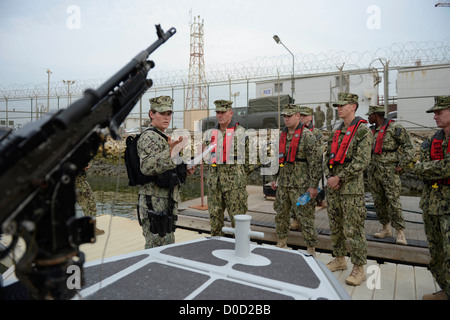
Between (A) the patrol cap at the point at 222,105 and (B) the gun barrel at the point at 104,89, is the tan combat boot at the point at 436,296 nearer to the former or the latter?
(A) the patrol cap at the point at 222,105

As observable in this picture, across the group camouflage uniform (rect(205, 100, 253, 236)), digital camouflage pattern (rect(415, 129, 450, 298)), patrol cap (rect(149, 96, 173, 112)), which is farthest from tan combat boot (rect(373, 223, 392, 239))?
patrol cap (rect(149, 96, 173, 112))

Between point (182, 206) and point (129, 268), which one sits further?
point (182, 206)

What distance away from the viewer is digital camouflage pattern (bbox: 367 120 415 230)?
4.59 meters

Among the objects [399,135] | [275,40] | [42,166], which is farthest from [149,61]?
[275,40]

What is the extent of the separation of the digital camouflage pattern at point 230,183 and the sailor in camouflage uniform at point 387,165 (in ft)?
7.29

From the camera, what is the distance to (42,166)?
1.21 metres

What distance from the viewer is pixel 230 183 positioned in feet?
13.6

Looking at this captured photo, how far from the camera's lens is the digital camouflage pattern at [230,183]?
4.16m

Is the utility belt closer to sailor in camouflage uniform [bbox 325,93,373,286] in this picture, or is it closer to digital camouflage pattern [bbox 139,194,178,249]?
digital camouflage pattern [bbox 139,194,178,249]

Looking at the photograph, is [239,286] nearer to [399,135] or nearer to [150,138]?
[150,138]

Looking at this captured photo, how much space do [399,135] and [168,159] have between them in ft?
12.7

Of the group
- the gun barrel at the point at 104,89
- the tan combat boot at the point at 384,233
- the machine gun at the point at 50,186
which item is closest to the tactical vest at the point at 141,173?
the gun barrel at the point at 104,89

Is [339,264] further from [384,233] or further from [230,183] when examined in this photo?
[230,183]

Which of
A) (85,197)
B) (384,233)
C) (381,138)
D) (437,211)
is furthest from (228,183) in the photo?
(85,197)
